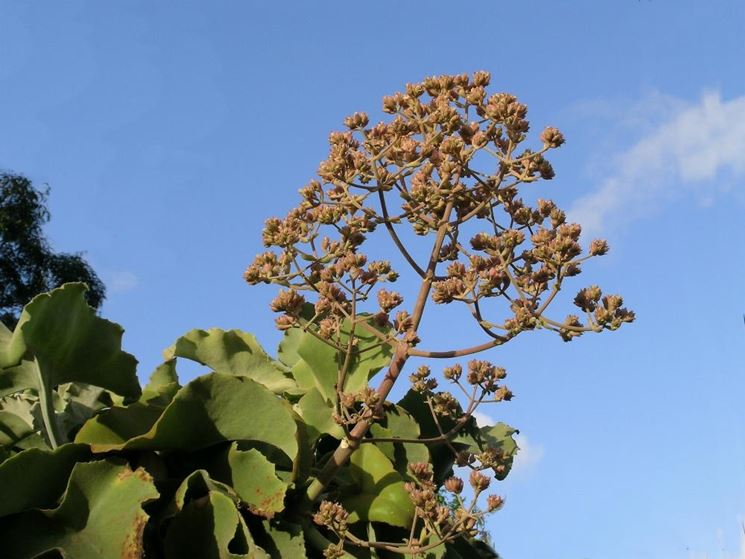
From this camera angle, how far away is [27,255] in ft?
56.9

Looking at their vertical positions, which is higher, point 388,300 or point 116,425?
point 388,300

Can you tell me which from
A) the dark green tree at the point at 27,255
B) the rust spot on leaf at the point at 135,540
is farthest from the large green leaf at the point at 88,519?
the dark green tree at the point at 27,255

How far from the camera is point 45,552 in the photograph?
1.27 m

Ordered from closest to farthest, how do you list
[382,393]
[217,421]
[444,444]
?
[217,421] → [382,393] → [444,444]

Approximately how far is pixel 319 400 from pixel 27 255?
1687 centimetres

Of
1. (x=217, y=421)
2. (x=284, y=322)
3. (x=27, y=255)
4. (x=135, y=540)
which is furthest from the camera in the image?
(x=27, y=255)

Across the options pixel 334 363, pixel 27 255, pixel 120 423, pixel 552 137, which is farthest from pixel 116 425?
pixel 27 255

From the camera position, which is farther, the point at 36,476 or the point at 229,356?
the point at 229,356

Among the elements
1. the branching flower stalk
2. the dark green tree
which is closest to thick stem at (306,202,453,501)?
the branching flower stalk

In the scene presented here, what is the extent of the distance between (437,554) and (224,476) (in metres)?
0.36

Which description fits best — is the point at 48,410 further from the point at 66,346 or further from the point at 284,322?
the point at 284,322

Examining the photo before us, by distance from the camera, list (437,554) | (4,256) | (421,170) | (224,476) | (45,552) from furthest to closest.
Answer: (4,256)
(421,170)
(437,554)
(224,476)
(45,552)

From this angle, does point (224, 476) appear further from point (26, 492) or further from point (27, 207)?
point (27, 207)

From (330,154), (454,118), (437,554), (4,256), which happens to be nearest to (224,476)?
(437,554)
